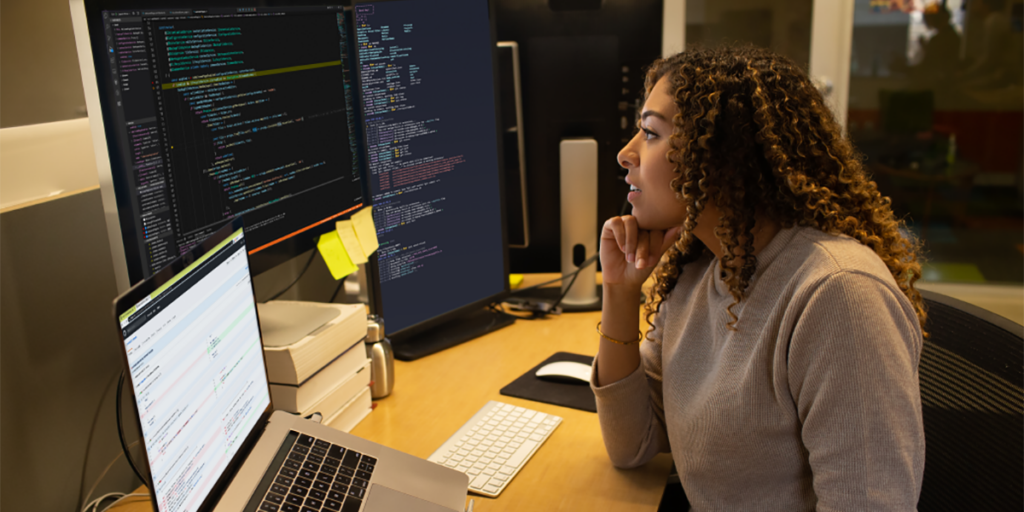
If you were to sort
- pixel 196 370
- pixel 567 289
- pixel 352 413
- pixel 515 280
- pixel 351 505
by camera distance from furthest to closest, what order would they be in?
pixel 515 280 < pixel 567 289 < pixel 352 413 < pixel 351 505 < pixel 196 370

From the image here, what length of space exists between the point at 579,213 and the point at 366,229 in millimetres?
577

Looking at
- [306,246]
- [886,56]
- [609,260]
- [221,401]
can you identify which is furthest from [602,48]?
[886,56]

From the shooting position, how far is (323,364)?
1.15 meters

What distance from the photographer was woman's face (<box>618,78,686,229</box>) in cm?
101

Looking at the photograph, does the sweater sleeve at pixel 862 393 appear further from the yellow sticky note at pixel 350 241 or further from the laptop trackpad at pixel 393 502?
the yellow sticky note at pixel 350 241

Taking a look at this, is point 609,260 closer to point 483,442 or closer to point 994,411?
point 483,442

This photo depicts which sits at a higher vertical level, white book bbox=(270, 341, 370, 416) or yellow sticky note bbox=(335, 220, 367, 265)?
yellow sticky note bbox=(335, 220, 367, 265)

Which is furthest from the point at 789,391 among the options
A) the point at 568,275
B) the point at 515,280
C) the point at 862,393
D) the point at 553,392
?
the point at 515,280

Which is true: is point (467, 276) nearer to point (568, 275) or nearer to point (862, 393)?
point (568, 275)

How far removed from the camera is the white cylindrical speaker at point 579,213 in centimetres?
174

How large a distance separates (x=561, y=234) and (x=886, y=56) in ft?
6.25

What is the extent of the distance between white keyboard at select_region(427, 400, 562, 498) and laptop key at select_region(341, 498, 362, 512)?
0.22m

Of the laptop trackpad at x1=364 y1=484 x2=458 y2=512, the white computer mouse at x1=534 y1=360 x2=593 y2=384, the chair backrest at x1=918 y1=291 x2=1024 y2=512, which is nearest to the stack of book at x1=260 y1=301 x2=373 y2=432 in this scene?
the laptop trackpad at x1=364 y1=484 x2=458 y2=512

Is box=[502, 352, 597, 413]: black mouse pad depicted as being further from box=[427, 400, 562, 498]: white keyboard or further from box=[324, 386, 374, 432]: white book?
box=[324, 386, 374, 432]: white book
